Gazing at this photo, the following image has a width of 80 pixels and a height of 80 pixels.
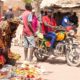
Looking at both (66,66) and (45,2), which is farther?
(45,2)

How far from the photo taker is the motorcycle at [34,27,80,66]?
12.5 m

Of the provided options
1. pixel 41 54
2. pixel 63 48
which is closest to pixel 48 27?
pixel 63 48

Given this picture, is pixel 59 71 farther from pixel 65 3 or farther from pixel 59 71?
pixel 65 3

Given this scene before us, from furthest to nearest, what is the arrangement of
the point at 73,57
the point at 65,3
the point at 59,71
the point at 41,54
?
Answer: the point at 65,3 → the point at 41,54 → the point at 73,57 → the point at 59,71

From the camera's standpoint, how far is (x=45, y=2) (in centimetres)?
2298

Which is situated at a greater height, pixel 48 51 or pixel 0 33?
pixel 0 33

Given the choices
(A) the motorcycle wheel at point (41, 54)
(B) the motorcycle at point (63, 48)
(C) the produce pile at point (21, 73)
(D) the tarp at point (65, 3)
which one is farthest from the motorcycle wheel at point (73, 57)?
(D) the tarp at point (65, 3)

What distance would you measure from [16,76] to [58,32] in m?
4.23

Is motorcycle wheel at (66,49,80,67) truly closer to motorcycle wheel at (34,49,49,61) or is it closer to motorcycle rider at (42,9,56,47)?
motorcycle rider at (42,9,56,47)

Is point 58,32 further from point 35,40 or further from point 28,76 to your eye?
point 28,76

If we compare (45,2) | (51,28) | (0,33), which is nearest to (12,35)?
(0,33)

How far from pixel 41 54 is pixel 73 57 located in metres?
1.22

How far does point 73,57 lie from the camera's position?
1246cm

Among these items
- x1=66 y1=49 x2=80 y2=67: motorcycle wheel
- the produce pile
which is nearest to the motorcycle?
x1=66 y1=49 x2=80 y2=67: motorcycle wheel
